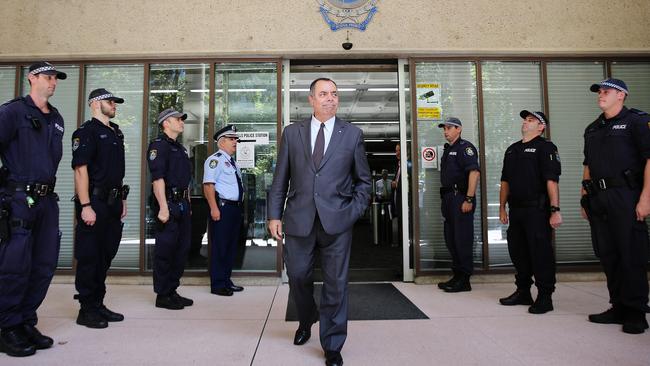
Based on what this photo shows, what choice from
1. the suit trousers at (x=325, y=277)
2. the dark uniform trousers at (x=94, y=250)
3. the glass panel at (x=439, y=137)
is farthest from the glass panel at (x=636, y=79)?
the dark uniform trousers at (x=94, y=250)

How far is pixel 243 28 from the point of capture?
15.9 feet

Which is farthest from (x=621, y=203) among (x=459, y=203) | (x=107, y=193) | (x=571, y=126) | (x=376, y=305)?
(x=107, y=193)

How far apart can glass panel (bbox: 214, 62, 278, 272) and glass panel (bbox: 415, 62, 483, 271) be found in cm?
184

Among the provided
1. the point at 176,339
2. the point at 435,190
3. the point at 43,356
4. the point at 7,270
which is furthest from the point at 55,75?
the point at 435,190

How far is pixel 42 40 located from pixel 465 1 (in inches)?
205

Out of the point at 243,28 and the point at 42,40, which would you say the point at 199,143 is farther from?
the point at 42,40

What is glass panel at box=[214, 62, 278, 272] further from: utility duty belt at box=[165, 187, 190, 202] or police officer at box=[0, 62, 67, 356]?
police officer at box=[0, 62, 67, 356]

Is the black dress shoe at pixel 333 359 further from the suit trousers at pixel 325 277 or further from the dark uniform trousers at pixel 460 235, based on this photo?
the dark uniform trousers at pixel 460 235

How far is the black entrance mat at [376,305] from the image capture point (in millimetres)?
3344

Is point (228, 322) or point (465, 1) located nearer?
point (228, 322)

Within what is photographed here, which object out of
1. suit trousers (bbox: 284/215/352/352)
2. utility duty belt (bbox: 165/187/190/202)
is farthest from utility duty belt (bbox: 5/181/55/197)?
suit trousers (bbox: 284/215/352/352)

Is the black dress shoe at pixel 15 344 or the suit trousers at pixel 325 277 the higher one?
the suit trousers at pixel 325 277

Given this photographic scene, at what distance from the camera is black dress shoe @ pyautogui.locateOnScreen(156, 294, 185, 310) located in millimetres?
3600

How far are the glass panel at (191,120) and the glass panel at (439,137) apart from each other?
2.64m
